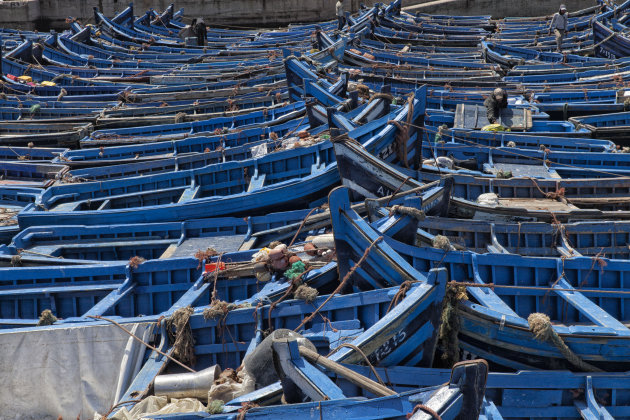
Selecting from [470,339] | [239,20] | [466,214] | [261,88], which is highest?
[239,20]

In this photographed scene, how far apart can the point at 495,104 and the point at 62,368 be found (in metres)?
11.3

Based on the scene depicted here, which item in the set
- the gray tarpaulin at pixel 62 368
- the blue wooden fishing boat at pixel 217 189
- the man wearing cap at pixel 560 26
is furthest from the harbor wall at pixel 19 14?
the gray tarpaulin at pixel 62 368

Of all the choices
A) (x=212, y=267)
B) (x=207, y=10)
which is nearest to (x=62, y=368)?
(x=212, y=267)

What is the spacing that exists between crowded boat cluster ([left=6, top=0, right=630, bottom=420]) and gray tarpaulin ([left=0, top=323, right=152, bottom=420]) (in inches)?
1.0

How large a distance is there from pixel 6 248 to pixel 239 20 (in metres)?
30.2

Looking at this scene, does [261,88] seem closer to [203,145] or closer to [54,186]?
[203,145]

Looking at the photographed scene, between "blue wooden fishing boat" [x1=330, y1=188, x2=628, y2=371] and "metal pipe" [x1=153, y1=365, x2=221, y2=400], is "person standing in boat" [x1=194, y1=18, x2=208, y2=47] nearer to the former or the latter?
"blue wooden fishing boat" [x1=330, y1=188, x2=628, y2=371]

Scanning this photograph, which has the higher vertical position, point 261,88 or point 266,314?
point 261,88

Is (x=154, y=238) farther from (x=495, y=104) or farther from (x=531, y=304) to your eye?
(x=495, y=104)

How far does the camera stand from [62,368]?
868 centimetres

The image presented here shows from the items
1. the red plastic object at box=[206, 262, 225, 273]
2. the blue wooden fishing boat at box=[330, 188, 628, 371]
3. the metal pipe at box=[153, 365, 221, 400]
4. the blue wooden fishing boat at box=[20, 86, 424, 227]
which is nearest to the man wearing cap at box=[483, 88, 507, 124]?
the blue wooden fishing boat at box=[20, 86, 424, 227]

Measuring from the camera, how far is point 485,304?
885 centimetres

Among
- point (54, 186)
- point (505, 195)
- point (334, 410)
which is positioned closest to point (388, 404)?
point (334, 410)

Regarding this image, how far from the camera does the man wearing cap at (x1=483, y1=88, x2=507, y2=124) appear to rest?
650 inches
